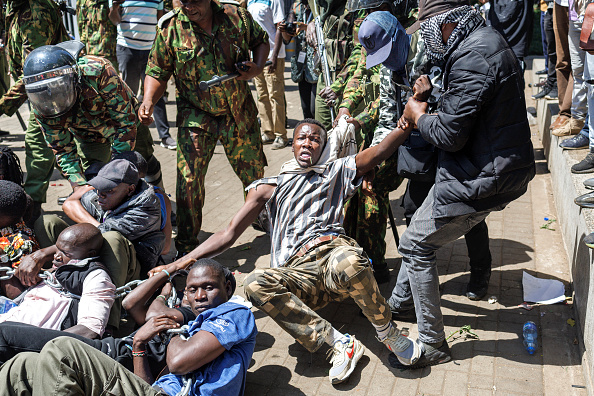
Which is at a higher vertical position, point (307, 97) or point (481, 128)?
point (481, 128)

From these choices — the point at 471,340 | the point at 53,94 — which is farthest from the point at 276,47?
the point at 471,340

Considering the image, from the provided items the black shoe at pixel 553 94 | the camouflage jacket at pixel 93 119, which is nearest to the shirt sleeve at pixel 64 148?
the camouflage jacket at pixel 93 119

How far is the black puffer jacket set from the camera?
10.4 ft

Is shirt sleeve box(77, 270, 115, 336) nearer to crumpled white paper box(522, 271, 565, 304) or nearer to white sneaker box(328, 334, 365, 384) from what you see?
white sneaker box(328, 334, 365, 384)

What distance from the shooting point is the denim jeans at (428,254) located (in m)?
3.55

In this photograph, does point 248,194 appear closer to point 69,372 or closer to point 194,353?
point 194,353

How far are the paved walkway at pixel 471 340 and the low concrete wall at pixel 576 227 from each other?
146 mm

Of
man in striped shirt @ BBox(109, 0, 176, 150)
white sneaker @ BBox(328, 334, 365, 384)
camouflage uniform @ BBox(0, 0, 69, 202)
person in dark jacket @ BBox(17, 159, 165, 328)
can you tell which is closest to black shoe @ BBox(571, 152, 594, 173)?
white sneaker @ BBox(328, 334, 365, 384)

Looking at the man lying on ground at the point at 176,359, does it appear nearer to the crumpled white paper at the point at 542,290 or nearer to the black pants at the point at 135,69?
the crumpled white paper at the point at 542,290

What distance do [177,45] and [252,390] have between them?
288 centimetres

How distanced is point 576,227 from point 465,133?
1.80m

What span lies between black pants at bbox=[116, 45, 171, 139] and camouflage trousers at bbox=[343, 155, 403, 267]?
14.4 feet

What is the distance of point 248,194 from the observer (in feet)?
13.3

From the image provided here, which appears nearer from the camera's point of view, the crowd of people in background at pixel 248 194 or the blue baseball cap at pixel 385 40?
the crowd of people in background at pixel 248 194
